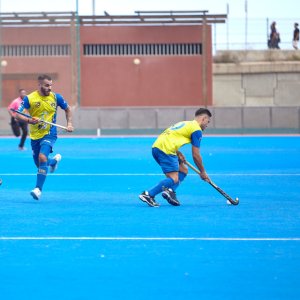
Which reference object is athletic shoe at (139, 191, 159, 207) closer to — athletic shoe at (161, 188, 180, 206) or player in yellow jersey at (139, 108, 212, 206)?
player in yellow jersey at (139, 108, 212, 206)

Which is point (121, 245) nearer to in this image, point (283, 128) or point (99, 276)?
point (99, 276)

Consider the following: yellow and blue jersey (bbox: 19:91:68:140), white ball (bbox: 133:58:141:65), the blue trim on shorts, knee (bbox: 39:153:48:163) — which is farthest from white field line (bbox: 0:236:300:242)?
white ball (bbox: 133:58:141:65)

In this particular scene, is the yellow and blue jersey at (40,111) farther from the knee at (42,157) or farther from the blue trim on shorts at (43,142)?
the knee at (42,157)

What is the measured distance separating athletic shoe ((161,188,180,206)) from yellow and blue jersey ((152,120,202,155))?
52 cm

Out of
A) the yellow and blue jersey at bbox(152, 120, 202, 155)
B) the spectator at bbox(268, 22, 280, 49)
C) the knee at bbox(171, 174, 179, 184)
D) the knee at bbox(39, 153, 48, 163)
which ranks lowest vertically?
the spectator at bbox(268, 22, 280, 49)

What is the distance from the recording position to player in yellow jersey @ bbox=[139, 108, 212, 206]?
13.6m

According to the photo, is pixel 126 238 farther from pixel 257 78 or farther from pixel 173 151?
pixel 257 78

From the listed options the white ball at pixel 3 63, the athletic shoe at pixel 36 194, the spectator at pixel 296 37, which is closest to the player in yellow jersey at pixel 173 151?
the athletic shoe at pixel 36 194

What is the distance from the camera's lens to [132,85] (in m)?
55.2

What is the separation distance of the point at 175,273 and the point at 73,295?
116 cm

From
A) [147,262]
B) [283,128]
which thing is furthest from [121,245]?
[283,128]

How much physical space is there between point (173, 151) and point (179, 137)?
0.67 feet

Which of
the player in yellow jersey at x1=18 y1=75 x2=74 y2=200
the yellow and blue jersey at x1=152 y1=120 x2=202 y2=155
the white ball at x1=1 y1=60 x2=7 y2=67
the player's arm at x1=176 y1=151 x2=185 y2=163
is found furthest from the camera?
the white ball at x1=1 y1=60 x2=7 y2=67

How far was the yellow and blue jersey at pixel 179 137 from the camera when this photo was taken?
1357 centimetres
